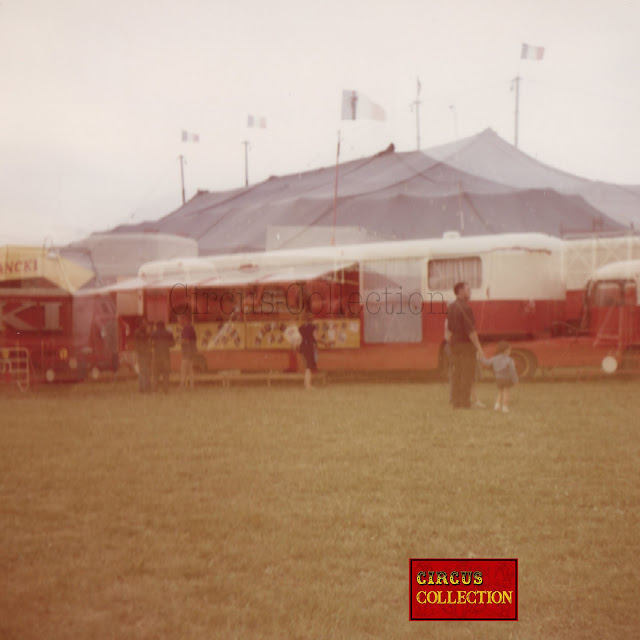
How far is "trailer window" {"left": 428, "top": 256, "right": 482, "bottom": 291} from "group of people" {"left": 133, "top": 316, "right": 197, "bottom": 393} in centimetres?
367

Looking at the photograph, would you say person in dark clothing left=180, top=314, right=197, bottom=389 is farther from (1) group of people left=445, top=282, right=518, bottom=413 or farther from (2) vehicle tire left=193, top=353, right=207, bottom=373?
(1) group of people left=445, top=282, right=518, bottom=413

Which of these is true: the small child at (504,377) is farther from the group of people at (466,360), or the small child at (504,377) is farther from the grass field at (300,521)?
the grass field at (300,521)

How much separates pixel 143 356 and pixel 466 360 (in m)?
4.24

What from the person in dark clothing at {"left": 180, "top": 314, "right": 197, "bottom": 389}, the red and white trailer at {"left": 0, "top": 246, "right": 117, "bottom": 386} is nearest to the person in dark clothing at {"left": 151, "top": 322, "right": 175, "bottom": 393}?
the person in dark clothing at {"left": 180, "top": 314, "right": 197, "bottom": 389}

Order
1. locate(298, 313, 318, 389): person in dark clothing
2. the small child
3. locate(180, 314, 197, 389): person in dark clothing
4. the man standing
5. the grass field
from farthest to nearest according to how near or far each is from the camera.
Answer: locate(180, 314, 197, 389): person in dark clothing < locate(298, 313, 318, 389): person in dark clothing < the man standing < the small child < the grass field

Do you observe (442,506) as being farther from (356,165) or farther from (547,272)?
(356,165)

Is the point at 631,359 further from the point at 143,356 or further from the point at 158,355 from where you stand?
the point at 143,356

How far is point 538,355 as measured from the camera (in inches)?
308

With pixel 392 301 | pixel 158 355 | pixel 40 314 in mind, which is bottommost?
pixel 158 355

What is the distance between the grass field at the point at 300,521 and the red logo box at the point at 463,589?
50 mm

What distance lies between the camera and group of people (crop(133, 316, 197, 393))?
7.64 m

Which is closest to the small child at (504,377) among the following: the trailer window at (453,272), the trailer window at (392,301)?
the trailer window at (392,301)

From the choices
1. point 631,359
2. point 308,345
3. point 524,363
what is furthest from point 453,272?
point 631,359

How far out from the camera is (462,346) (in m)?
5.86
